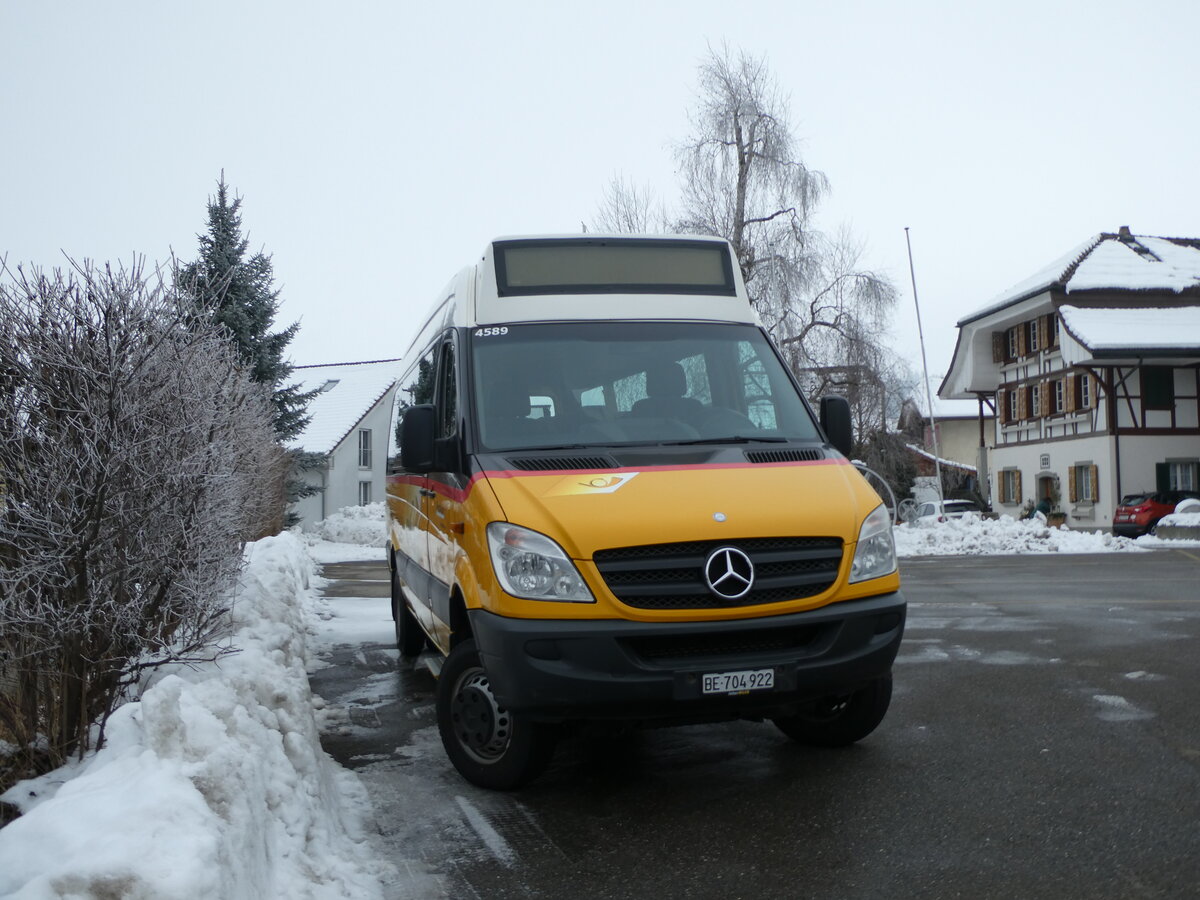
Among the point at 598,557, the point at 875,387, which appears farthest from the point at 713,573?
the point at 875,387

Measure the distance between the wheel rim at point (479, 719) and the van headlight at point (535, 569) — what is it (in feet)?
2.22

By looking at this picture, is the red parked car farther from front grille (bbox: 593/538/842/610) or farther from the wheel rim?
the wheel rim

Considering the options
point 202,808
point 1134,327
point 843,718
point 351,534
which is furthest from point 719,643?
point 1134,327

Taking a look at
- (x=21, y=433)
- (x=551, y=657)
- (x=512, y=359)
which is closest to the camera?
(x=21, y=433)

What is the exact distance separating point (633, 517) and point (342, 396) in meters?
57.7

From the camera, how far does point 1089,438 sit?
4312 cm

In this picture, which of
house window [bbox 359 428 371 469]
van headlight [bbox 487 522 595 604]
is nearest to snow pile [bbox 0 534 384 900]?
van headlight [bbox 487 522 595 604]

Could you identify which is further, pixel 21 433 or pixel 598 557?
pixel 598 557

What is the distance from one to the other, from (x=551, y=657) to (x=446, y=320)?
2972mm

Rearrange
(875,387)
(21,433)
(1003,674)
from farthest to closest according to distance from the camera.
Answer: (875,387)
(1003,674)
(21,433)

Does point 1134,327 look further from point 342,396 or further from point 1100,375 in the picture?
point 342,396

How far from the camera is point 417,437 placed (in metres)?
6.00

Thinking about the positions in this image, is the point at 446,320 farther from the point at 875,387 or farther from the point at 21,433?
the point at 875,387

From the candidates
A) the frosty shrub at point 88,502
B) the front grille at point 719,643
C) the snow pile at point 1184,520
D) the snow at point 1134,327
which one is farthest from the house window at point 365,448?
the front grille at point 719,643
